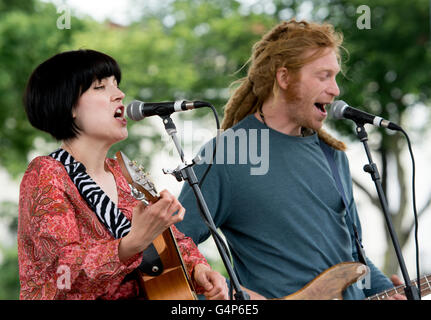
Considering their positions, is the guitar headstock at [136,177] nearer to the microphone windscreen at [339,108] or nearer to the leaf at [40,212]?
the leaf at [40,212]

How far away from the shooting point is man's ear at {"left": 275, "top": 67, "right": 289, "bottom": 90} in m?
3.05

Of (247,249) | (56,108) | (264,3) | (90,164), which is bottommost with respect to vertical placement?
(247,249)

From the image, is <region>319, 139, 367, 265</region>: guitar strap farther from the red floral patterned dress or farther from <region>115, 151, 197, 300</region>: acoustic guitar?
the red floral patterned dress

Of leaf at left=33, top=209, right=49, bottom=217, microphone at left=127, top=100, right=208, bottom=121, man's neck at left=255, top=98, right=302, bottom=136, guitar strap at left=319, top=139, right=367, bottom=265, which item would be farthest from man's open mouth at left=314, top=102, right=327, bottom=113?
leaf at left=33, top=209, right=49, bottom=217

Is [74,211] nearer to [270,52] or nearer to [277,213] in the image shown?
[277,213]

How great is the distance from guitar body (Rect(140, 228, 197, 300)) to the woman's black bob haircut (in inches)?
21.2

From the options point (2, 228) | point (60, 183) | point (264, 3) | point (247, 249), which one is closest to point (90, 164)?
point (60, 183)

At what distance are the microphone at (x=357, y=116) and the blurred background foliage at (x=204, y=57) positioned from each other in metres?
5.77

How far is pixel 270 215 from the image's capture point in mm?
2811

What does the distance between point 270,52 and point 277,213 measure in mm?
890

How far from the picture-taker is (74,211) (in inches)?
81.7

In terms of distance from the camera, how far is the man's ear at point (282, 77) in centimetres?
305
